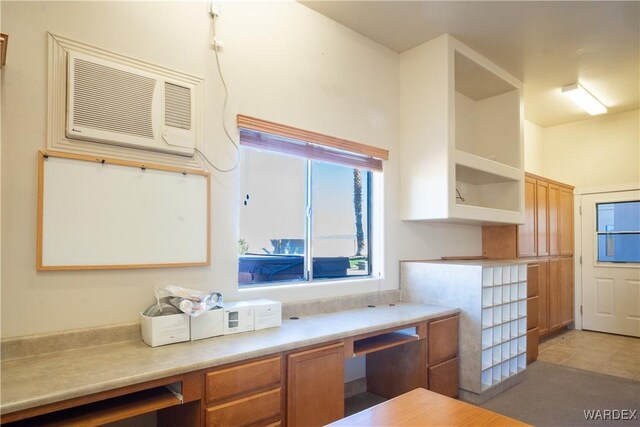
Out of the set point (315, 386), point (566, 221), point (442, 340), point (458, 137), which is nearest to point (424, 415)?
point (315, 386)

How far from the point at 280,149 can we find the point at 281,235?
64 centimetres

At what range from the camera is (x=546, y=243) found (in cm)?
495

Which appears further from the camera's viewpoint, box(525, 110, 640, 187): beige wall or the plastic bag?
box(525, 110, 640, 187): beige wall

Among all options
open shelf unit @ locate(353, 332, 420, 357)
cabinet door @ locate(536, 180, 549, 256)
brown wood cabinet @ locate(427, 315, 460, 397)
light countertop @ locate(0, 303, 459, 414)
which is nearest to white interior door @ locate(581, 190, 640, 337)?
cabinet door @ locate(536, 180, 549, 256)

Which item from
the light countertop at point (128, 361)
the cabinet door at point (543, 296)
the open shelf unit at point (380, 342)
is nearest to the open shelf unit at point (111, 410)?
the light countertop at point (128, 361)

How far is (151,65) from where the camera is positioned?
2127mm

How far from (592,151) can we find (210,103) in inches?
218

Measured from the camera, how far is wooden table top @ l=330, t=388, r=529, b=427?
4.42 feet

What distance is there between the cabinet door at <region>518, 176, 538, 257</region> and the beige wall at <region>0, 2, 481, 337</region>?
1.24m

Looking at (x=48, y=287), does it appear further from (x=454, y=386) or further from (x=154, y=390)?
(x=454, y=386)

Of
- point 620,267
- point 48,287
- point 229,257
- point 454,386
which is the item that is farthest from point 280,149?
point 620,267

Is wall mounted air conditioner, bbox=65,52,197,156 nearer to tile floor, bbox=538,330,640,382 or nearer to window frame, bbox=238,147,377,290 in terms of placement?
window frame, bbox=238,147,377,290

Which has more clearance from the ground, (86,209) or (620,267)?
(86,209)

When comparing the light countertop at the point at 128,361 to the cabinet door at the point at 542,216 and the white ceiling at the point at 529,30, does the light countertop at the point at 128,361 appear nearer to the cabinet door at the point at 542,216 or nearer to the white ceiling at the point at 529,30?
the white ceiling at the point at 529,30
